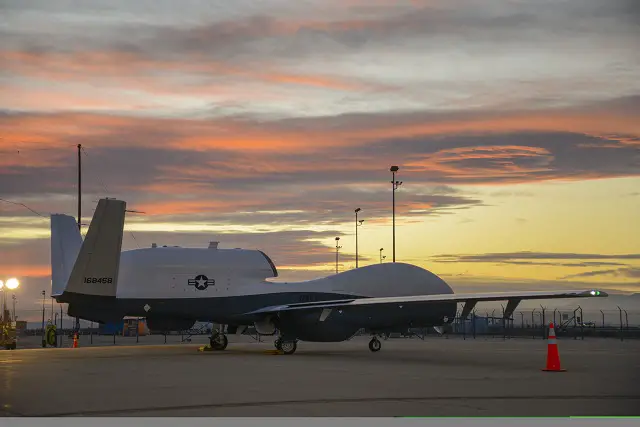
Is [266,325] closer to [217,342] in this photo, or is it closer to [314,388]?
[217,342]

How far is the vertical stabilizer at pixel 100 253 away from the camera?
31297 millimetres

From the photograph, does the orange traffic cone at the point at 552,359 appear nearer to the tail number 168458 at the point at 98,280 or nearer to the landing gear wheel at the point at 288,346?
the landing gear wheel at the point at 288,346

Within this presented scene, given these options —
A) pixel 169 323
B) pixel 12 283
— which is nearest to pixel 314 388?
pixel 169 323

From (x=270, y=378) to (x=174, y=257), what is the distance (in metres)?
17.1

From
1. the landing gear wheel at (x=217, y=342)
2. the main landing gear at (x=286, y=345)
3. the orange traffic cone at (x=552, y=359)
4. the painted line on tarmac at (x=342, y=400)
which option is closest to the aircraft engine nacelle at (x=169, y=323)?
the landing gear wheel at (x=217, y=342)

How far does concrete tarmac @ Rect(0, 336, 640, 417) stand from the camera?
1505 cm

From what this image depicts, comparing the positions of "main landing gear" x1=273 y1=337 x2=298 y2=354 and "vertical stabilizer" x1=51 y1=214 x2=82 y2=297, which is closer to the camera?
"main landing gear" x1=273 y1=337 x2=298 y2=354

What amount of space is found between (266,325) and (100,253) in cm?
1020

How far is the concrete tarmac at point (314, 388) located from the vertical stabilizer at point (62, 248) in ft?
36.4

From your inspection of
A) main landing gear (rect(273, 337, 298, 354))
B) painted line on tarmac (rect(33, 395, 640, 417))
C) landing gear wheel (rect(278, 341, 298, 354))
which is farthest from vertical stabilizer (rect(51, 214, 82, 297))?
painted line on tarmac (rect(33, 395, 640, 417))

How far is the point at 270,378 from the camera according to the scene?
22312 millimetres

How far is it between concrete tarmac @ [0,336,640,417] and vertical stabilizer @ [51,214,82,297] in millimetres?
11090

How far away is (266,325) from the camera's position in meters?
39.5

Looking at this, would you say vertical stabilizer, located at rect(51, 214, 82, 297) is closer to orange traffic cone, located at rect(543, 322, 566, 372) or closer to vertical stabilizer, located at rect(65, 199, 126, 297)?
vertical stabilizer, located at rect(65, 199, 126, 297)
